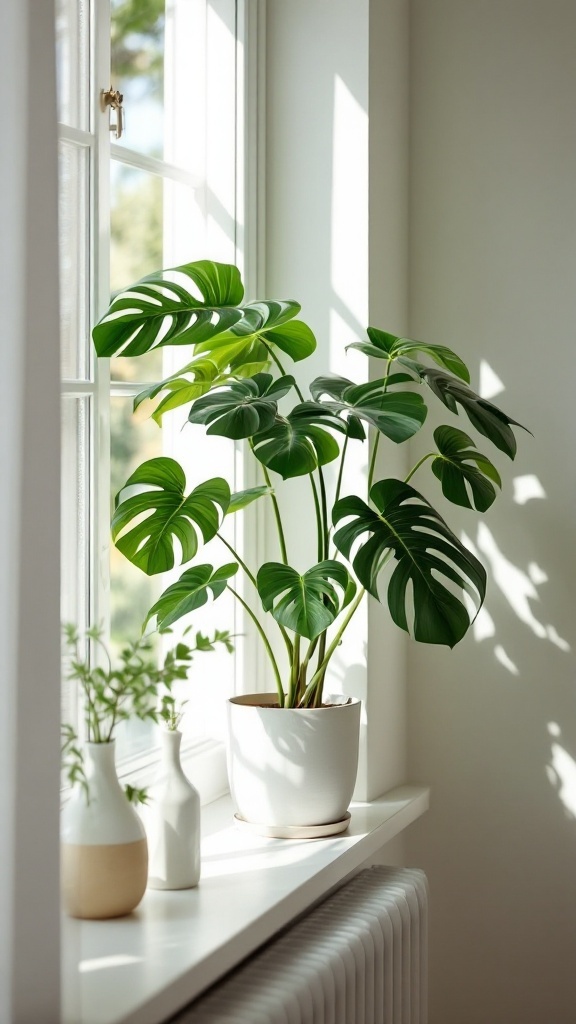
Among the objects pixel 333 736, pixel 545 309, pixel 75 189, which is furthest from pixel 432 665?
pixel 75 189

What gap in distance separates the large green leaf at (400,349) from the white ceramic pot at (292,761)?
0.60 metres

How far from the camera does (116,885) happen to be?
1.42 meters

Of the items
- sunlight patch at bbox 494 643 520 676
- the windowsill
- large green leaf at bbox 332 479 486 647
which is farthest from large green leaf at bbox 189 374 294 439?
sunlight patch at bbox 494 643 520 676

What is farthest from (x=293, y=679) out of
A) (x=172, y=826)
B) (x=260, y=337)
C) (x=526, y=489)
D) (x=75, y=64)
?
(x=75, y=64)

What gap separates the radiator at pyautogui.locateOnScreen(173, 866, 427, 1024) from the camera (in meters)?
1.39

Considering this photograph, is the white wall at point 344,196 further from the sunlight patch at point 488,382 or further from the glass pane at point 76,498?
the glass pane at point 76,498

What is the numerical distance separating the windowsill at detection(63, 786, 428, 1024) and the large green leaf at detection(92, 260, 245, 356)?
82cm

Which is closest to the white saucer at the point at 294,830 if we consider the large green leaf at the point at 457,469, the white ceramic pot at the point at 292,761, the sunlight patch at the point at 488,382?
the white ceramic pot at the point at 292,761

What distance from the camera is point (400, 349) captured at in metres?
1.79

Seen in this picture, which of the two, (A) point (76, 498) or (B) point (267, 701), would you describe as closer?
(A) point (76, 498)

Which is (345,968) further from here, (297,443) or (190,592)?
(297,443)

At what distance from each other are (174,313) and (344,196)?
0.60m

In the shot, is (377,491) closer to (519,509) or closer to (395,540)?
(395,540)

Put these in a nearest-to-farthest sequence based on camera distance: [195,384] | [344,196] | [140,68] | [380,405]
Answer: [380,405] < [195,384] < [140,68] < [344,196]
